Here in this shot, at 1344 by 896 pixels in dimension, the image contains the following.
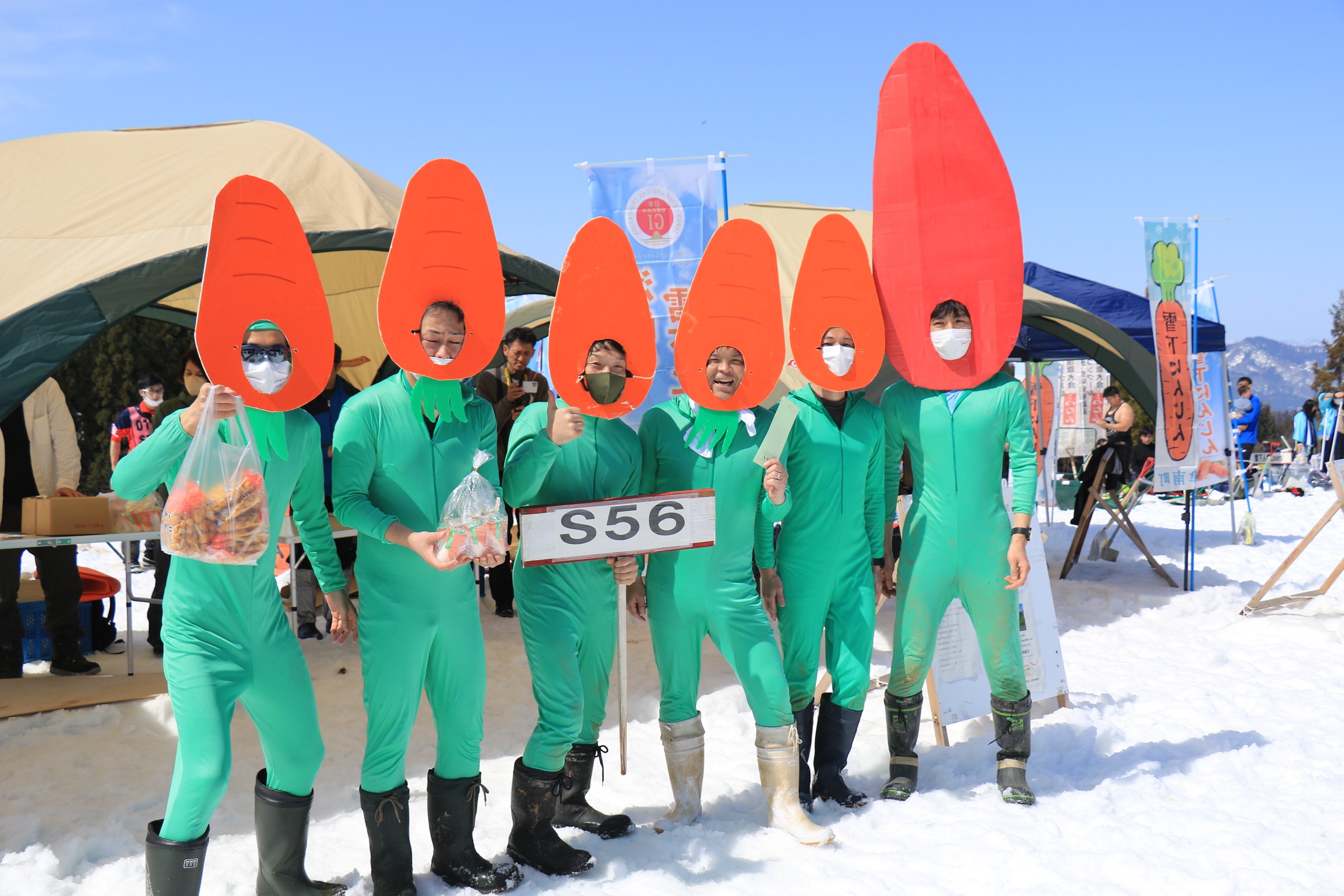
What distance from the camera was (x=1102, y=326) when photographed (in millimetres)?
7723

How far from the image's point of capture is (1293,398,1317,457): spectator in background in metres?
17.0

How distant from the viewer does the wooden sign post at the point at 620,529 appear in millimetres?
3012

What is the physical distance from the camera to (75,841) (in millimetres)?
3383

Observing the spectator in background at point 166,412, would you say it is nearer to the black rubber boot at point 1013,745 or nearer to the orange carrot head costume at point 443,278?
the orange carrot head costume at point 443,278

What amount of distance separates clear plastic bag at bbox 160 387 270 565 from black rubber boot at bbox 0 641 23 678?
13.3 feet

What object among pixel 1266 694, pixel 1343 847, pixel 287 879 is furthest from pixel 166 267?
pixel 1266 694

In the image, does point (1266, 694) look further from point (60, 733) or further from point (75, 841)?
point (60, 733)

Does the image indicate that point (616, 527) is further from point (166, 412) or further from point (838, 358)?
point (166, 412)

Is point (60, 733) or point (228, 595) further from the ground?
point (228, 595)

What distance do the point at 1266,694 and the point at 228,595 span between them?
5.29 metres

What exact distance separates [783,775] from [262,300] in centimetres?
238

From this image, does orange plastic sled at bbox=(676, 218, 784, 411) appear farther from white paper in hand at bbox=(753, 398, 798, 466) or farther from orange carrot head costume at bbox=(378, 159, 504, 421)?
orange carrot head costume at bbox=(378, 159, 504, 421)

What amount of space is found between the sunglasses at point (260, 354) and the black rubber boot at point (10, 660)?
4120 mm

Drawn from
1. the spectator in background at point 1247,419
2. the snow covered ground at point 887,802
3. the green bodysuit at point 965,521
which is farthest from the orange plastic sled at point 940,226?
the spectator in background at point 1247,419
